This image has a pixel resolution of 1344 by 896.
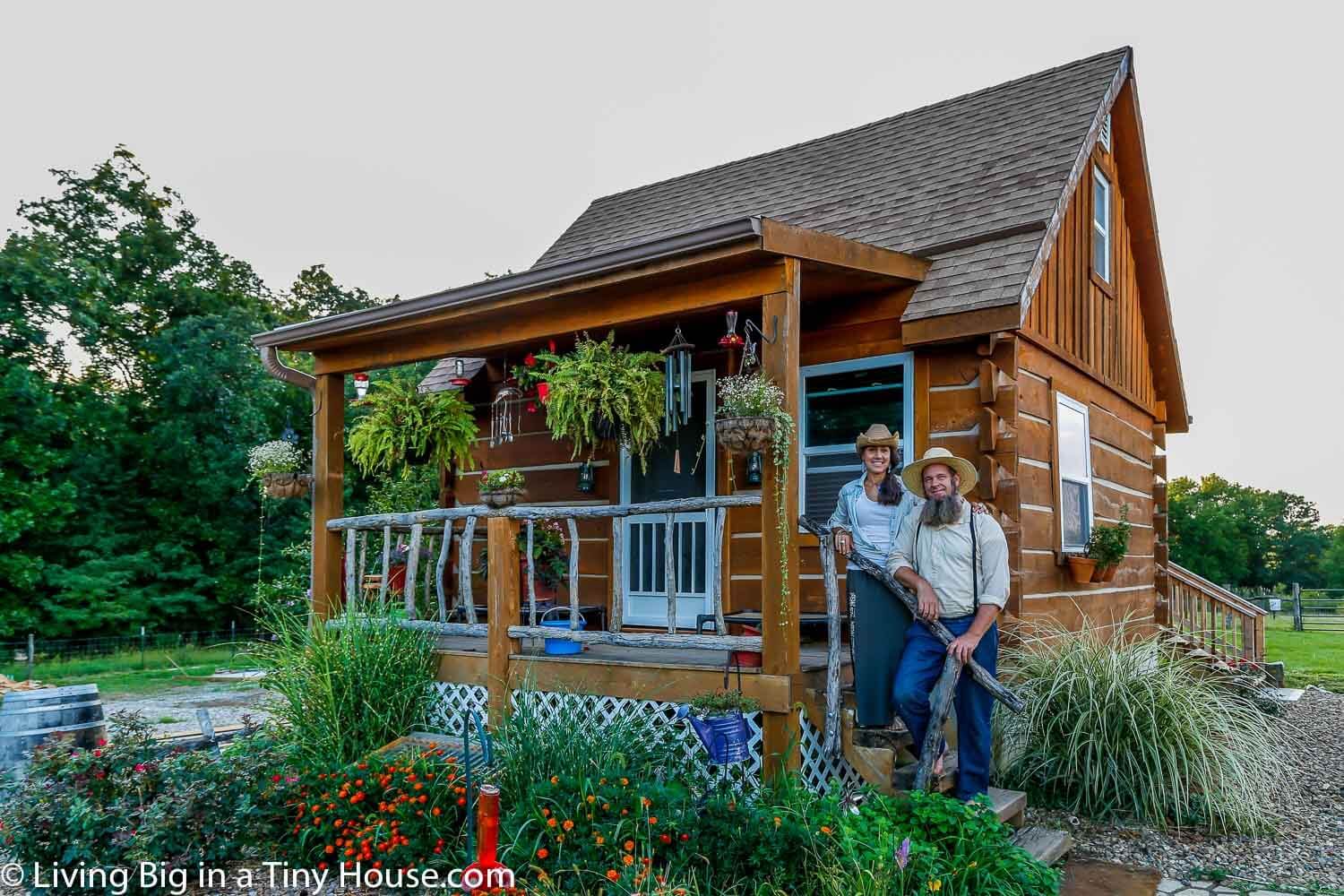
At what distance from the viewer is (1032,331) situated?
263 inches

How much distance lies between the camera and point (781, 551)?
491 centimetres

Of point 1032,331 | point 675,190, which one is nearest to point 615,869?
point 1032,331

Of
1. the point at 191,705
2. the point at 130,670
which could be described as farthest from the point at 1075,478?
the point at 130,670

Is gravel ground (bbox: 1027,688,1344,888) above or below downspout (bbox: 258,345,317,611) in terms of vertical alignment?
below

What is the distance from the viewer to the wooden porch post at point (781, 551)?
489 cm

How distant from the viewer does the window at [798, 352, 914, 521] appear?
6.80 metres

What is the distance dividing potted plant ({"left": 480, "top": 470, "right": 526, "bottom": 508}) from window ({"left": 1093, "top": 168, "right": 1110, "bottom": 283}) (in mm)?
5788

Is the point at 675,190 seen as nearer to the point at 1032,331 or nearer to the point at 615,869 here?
the point at 1032,331

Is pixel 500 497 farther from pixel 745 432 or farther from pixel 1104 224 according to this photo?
pixel 1104 224

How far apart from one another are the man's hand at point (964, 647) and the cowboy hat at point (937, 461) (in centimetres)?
82

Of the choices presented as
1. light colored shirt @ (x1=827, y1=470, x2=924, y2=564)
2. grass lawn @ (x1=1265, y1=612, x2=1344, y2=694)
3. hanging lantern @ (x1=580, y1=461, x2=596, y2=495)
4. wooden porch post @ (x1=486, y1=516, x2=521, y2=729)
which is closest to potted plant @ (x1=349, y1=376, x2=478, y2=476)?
hanging lantern @ (x1=580, y1=461, x2=596, y2=495)

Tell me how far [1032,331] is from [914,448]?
1.21m

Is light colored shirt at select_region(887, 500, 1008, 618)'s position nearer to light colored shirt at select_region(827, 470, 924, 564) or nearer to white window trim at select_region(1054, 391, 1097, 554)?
light colored shirt at select_region(827, 470, 924, 564)

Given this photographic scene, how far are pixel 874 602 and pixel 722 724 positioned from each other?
1035mm
